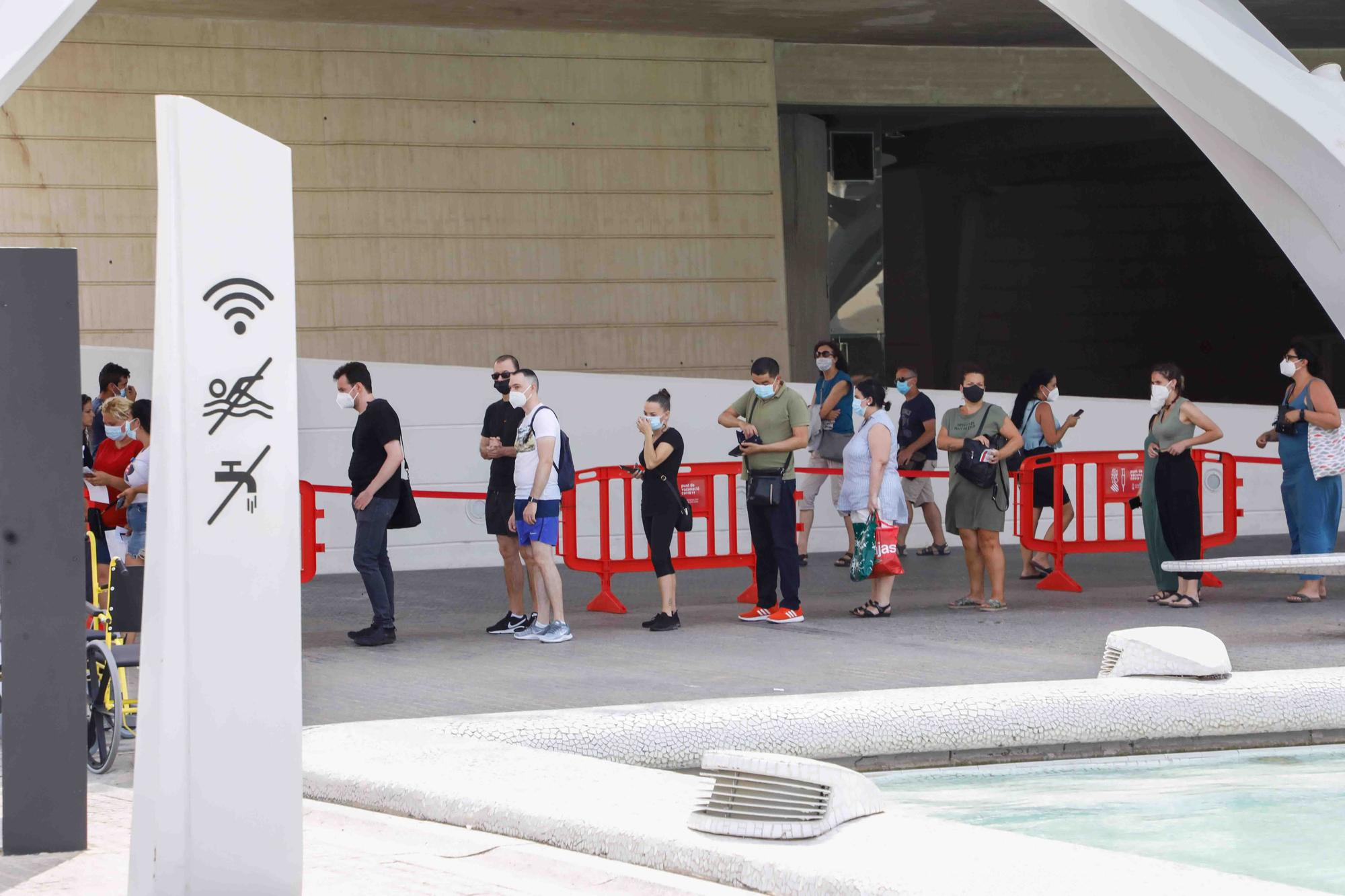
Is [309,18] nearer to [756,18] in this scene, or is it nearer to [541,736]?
[756,18]

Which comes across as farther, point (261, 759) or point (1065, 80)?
point (1065, 80)

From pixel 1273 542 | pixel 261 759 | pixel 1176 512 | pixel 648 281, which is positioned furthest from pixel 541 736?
pixel 1273 542

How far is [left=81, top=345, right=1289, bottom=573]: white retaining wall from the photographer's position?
15422 mm

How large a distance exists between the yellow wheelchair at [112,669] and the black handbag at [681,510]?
13.1ft

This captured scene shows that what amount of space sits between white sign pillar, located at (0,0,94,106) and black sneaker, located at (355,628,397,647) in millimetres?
4835

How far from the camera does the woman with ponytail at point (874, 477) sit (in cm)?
1081

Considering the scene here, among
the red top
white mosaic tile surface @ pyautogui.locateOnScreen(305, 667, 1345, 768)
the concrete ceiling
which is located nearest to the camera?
white mosaic tile surface @ pyautogui.locateOnScreen(305, 667, 1345, 768)

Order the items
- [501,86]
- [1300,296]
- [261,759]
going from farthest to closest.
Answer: [1300,296]
[501,86]
[261,759]

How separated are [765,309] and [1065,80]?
5219 millimetres

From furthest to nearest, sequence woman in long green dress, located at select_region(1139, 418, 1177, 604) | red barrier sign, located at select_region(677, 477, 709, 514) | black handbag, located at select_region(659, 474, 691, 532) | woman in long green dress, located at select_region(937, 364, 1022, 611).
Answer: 1. red barrier sign, located at select_region(677, 477, 709, 514)
2. woman in long green dress, located at select_region(1139, 418, 1177, 604)
3. woman in long green dress, located at select_region(937, 364, 1022, 611)
4. black handbag, located at select_region(659, 474, 691, 532)

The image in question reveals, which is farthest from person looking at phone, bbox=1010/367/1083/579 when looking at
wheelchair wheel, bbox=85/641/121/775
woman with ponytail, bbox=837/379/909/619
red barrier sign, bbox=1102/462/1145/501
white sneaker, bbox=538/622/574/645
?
wheelchair wheel, bbox=85/641/121/775

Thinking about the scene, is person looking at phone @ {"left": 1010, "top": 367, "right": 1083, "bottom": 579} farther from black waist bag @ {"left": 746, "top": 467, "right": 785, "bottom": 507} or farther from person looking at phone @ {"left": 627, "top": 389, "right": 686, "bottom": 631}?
person looking at phone @ {"left": 627, "top": 389, "right": 686, "bottom": 631}

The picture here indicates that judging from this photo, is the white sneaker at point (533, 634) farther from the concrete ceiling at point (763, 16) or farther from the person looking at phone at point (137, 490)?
the concrete ceiling at point (763, 16)

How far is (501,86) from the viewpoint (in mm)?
16766
